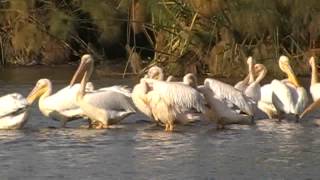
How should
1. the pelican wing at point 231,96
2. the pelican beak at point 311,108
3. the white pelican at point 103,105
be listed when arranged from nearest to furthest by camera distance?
the white pelican at point 103,105
the pelican wing at point 231,96
the pelican beak at point 311,108

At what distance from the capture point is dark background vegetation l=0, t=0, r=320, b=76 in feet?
68.3

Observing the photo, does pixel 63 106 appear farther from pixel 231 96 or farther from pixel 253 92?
pixel 253 92

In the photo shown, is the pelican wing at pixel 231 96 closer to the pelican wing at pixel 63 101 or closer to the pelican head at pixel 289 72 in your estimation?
the pelican head at pixel 289 72

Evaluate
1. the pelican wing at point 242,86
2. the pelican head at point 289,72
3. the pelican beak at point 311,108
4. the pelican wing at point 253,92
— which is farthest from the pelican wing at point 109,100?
the pelican head at point 289,72

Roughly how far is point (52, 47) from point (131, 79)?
6447 millimetres

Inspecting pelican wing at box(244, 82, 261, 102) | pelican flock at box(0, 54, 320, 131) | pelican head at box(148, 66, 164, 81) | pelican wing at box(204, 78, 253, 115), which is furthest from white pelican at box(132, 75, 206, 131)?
pelican wing at box(244, 82, 261, 102)

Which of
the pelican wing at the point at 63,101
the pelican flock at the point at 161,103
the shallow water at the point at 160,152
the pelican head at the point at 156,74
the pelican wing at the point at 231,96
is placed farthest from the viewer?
the pelican head at the point at 156,74

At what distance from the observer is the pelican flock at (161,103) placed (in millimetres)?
12625

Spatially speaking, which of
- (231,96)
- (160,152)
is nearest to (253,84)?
(231,96)

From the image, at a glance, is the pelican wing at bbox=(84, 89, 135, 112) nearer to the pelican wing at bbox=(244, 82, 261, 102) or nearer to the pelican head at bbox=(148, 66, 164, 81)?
the pelican head at bbox=(148, 66, 164, 81)

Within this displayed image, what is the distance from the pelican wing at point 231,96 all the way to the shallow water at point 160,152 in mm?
273

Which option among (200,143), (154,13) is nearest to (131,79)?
(154,13)

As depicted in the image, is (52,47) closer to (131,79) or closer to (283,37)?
(131,79)

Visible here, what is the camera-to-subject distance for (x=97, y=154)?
35.1 ft
